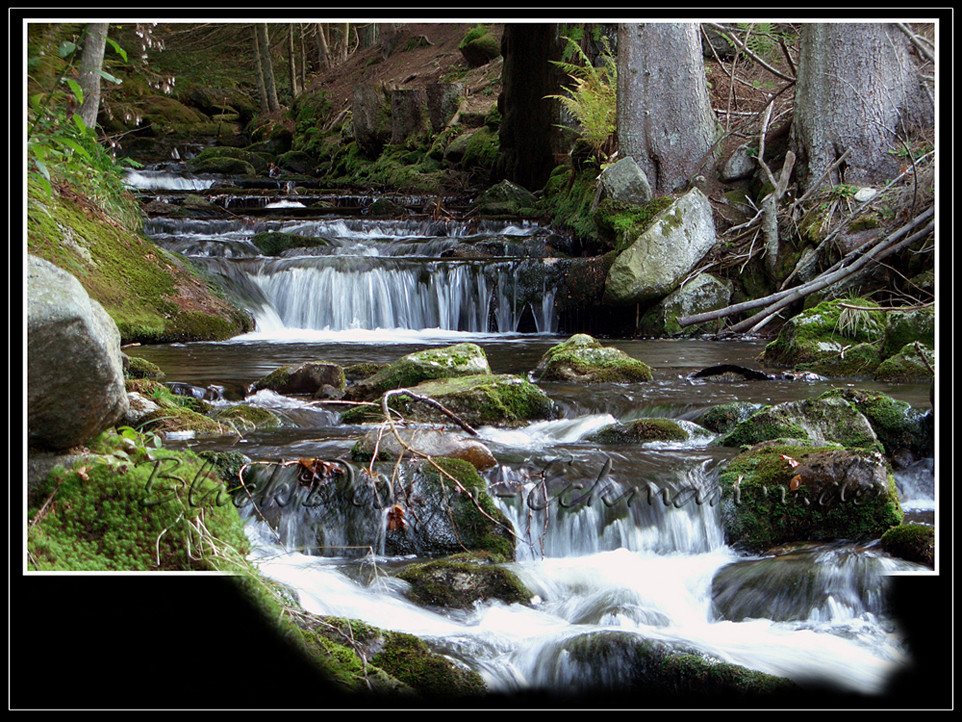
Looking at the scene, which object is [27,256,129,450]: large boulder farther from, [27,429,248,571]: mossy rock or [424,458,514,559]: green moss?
[424,458,514,559]: green moss

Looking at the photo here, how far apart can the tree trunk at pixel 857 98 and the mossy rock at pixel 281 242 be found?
23.4 feet

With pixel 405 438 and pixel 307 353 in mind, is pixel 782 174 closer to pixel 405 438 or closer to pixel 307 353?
pixel 307 353

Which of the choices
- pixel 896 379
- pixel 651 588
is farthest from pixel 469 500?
pixel 896 379

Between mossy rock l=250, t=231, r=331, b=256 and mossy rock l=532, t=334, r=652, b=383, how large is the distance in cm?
637

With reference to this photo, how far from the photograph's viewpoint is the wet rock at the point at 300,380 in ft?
19.3

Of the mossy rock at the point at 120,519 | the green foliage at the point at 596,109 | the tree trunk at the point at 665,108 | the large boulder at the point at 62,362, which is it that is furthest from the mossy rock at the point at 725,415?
the green foliage at the point at 596,109

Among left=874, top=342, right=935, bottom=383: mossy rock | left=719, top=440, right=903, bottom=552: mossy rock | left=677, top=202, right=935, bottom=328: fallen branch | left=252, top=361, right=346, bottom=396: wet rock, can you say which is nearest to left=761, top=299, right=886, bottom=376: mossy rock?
left=874, top=342, right=935, bottom=383: mossy rock

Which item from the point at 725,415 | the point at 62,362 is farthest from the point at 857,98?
the point at 62,362

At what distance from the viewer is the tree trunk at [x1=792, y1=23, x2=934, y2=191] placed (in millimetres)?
9461

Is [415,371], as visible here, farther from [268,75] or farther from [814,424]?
[268,75]

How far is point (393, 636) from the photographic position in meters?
2.52

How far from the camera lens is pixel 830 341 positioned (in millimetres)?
7242

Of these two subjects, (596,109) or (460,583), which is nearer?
(460,583)

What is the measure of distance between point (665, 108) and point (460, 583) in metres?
10.1
